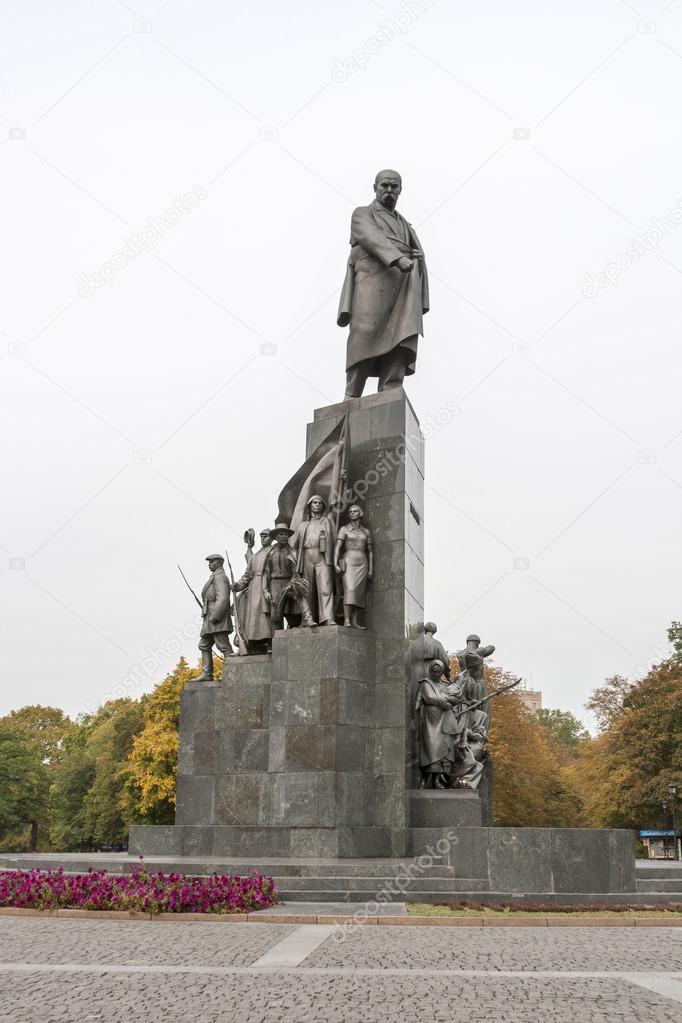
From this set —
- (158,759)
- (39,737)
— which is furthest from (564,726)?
(158,759)

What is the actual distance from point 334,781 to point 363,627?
9.90 feet

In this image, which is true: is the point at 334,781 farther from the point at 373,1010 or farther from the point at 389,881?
the point at 373,1010

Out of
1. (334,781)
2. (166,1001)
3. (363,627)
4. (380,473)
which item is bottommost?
(166,1001)

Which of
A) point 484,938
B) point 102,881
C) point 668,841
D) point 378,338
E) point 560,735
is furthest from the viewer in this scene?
point 560,735

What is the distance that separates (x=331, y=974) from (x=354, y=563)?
11114mm

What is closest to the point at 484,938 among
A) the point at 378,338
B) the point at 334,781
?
the point at 334,781

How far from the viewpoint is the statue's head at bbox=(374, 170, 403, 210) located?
74.0ft

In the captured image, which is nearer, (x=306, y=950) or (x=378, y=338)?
(x=306, y=950)

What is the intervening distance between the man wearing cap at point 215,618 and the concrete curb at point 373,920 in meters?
8.16

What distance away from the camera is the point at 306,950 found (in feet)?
33.9

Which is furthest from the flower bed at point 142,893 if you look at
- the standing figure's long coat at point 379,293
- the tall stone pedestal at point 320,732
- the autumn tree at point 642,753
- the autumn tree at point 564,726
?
the autumn tree at point 564,726

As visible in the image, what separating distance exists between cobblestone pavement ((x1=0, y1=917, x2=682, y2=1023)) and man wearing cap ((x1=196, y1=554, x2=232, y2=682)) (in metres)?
8.95

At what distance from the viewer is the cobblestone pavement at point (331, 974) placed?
7.25m

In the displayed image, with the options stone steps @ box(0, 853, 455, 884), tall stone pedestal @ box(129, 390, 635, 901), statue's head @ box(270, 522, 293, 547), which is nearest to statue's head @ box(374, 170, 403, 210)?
tall stone pedestal @ box(129, 390, 635, 901)
